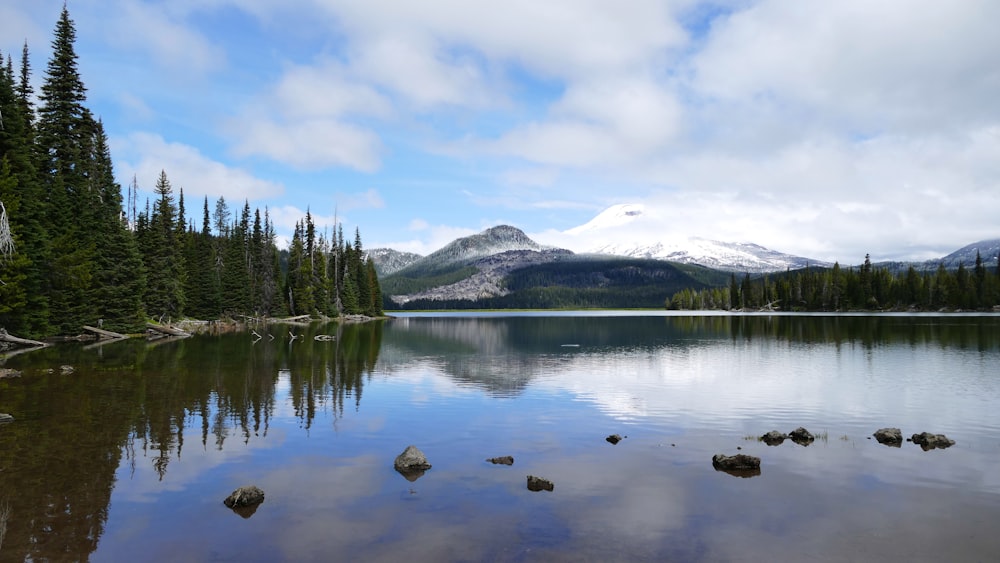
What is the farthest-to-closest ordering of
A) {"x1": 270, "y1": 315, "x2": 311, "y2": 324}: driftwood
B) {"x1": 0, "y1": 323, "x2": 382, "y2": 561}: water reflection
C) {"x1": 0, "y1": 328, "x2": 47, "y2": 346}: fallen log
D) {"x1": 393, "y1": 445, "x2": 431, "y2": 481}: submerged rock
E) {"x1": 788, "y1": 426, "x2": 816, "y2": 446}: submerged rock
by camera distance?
{"x1": 270, "y1": 315, "x2": 311, "y2": 324}: driftwood < {"x1": 0, "y1": 328, "x2": 47, "y2": 346}: fallen log < {"x1": 788, "y1": 426, "x2": 816, "y2": 446}: submerged rock < {"x1": 393, "y1": 445, "x2": 431, "y2": 481}: submerged rock < {"x1": 0, "y1": 323, "x2": 382, "y2": 561}: water reflection

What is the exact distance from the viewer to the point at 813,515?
15656 millimetres

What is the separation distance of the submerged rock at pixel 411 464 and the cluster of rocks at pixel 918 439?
1805 centimetres

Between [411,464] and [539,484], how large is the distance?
4.49m

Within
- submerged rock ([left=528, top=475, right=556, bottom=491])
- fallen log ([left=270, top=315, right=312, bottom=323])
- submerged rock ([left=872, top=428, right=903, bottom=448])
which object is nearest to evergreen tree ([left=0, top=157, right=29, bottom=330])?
submerged rock ([left=528, top=475, right=556, bottom=491])

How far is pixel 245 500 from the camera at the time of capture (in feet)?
52.2

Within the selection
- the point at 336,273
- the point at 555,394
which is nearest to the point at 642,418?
the point at 555,394

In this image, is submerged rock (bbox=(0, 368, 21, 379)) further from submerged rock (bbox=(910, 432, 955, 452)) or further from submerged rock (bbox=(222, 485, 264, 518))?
submerged rock (bbox=(910, 432, 955, 452))

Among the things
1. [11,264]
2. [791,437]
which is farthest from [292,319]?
[791,437]

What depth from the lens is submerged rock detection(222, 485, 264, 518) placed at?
15602mm

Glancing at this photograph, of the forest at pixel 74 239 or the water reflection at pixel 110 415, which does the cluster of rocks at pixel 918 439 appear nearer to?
the water reflection at pixel 110 415

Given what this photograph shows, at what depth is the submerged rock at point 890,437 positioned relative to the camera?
925 inches

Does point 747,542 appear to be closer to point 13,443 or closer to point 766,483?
point 766,483

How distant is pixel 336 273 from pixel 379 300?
32.7 metres

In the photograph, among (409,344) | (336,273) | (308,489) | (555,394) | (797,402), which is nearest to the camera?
(308,489)
